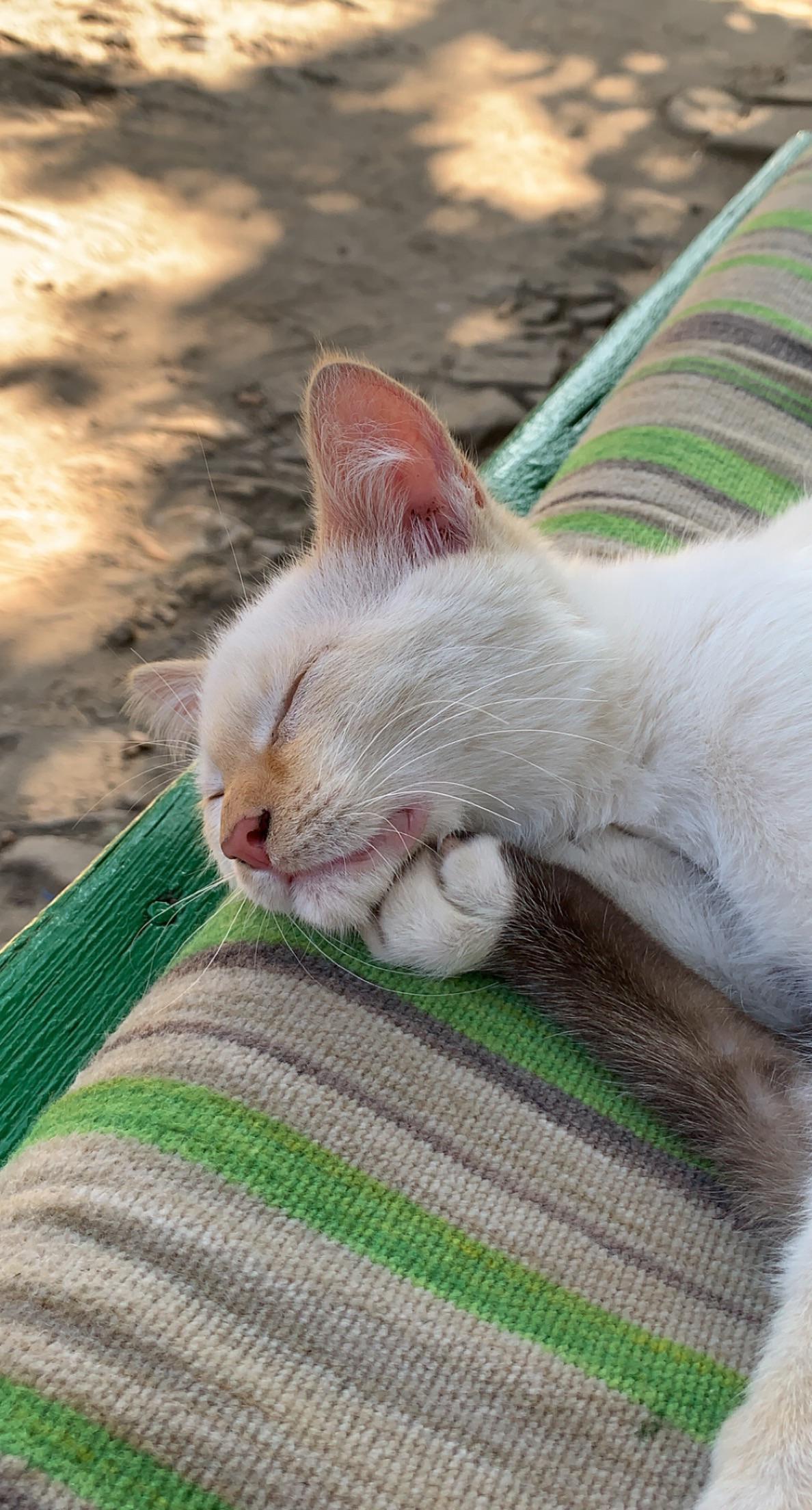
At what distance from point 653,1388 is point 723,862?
0.54m

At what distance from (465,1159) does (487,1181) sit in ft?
0.09

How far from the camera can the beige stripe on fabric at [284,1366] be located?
86cm

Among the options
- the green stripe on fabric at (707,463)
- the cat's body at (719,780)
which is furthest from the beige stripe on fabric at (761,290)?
the cat's body at (719,780)

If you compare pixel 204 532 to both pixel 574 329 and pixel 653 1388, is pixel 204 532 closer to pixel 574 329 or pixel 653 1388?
pixel 574 329

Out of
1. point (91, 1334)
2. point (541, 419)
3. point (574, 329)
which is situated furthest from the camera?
point (574, 329)

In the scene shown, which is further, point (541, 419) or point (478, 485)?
point (541, 419)

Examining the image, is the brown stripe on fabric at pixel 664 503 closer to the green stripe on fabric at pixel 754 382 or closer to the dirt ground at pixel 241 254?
the green stripe on fabric at pixel 754 382

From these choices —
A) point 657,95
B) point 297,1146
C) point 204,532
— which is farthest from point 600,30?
point 297,1146

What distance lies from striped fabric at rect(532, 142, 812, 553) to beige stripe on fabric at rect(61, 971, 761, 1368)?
1072mm

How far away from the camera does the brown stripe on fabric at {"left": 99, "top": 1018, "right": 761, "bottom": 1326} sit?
1.03 metres

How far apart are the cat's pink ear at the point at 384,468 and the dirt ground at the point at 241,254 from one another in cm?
119

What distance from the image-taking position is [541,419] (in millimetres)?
2518

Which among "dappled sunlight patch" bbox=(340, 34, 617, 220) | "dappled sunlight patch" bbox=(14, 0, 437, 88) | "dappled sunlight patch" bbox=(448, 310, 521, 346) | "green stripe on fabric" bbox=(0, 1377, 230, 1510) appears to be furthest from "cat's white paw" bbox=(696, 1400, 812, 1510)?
"dappled sunlight patch" bbox=(14, 0, 437, 88)

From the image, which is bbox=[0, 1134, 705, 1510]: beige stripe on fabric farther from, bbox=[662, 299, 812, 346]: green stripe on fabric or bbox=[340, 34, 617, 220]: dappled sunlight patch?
bbox=[340, 34, 617, 220]: dappled sunlight patch
